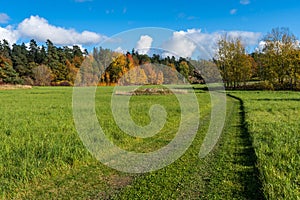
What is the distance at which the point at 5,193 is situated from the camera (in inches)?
218

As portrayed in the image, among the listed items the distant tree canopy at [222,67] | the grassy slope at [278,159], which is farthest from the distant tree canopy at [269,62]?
the grassy slope at [278,159]

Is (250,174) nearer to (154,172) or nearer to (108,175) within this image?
(154,172)

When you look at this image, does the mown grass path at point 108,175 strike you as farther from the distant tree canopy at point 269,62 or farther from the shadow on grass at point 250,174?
the distant tree canopy at point 269,62

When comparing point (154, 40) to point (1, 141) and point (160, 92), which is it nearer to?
point (1, 141)

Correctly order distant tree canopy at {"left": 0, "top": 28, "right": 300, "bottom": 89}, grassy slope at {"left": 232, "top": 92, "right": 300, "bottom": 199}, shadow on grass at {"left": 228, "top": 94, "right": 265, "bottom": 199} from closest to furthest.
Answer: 1. grassy slope at {"left": 232, "top": 92, "right": 300, "bottom": 199}
2. shadow on grass at {"left": 228, "top": 94, "right": 265, "bottom": 199}
3. distant tree canopy at {"left": 0, "top": 28, "right": 300, "bottom": 89}

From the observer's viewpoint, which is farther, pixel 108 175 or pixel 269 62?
pixel 269 62

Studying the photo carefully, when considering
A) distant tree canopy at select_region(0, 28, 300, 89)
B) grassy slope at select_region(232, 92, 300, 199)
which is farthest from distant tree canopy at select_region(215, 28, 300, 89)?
grassy slope at select_region(232, 92, 300, 199)

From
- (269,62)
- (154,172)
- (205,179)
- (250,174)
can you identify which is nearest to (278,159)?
(250,174)

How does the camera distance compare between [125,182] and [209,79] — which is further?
[209,79]

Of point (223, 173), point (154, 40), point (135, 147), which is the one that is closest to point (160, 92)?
point (154, 40)

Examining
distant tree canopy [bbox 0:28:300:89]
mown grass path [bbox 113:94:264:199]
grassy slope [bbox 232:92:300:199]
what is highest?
distant tree canopy [bbox 0:28:300:89]

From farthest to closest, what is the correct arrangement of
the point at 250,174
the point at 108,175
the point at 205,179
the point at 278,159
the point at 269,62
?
the point at 269,62 < the point at 278,159 < the point at 108,175 < the point at 250,174 < the point at 205,179

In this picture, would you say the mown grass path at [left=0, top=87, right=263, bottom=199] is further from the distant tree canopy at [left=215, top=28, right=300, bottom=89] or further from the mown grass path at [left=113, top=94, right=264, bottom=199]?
the distant tree canopy at [left=215, top=28, right=300, bottom=89]

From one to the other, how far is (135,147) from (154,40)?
5515 millimetres
